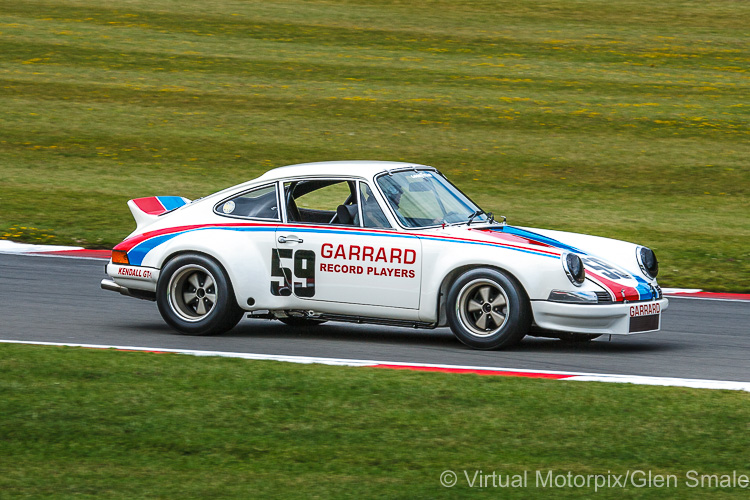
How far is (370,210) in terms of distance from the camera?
937 centimetres

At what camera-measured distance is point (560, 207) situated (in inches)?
697

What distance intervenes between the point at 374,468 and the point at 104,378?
2.43m

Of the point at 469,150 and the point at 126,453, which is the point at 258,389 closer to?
the point at 126,453

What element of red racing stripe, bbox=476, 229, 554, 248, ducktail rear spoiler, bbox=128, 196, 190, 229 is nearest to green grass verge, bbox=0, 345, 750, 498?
red racing stripe, bbox=476, 229, 554, 248

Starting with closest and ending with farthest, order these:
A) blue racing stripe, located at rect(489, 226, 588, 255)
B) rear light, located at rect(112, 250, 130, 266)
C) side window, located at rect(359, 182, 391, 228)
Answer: blue racing stripe, located at rect(489, 226, 588, 255) < side window, located at rect(359, 182, 391, 228) < rear light, located at rect(112, 250, 130, 266)

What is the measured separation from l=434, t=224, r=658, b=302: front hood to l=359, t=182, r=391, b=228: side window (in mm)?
556

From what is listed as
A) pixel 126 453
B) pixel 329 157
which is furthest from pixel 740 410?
pixel 329 157

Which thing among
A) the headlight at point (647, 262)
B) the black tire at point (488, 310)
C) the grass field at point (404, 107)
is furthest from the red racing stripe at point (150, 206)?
the grass field at point (404, 107)

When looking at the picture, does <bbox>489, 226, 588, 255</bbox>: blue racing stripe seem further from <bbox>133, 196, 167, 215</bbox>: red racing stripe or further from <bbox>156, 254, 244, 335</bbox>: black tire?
<bbox>133, 196, 167, 215</bbox>: red racing stripe

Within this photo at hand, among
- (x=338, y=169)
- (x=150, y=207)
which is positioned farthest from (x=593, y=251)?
(x=150, y=207)

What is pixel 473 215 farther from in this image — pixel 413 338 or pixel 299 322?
pixel 299 322

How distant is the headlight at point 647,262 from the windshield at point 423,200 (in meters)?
1.28

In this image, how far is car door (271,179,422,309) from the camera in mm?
9156

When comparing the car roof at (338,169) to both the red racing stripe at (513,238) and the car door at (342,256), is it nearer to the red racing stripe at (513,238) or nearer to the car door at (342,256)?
the car door at (342,256)
